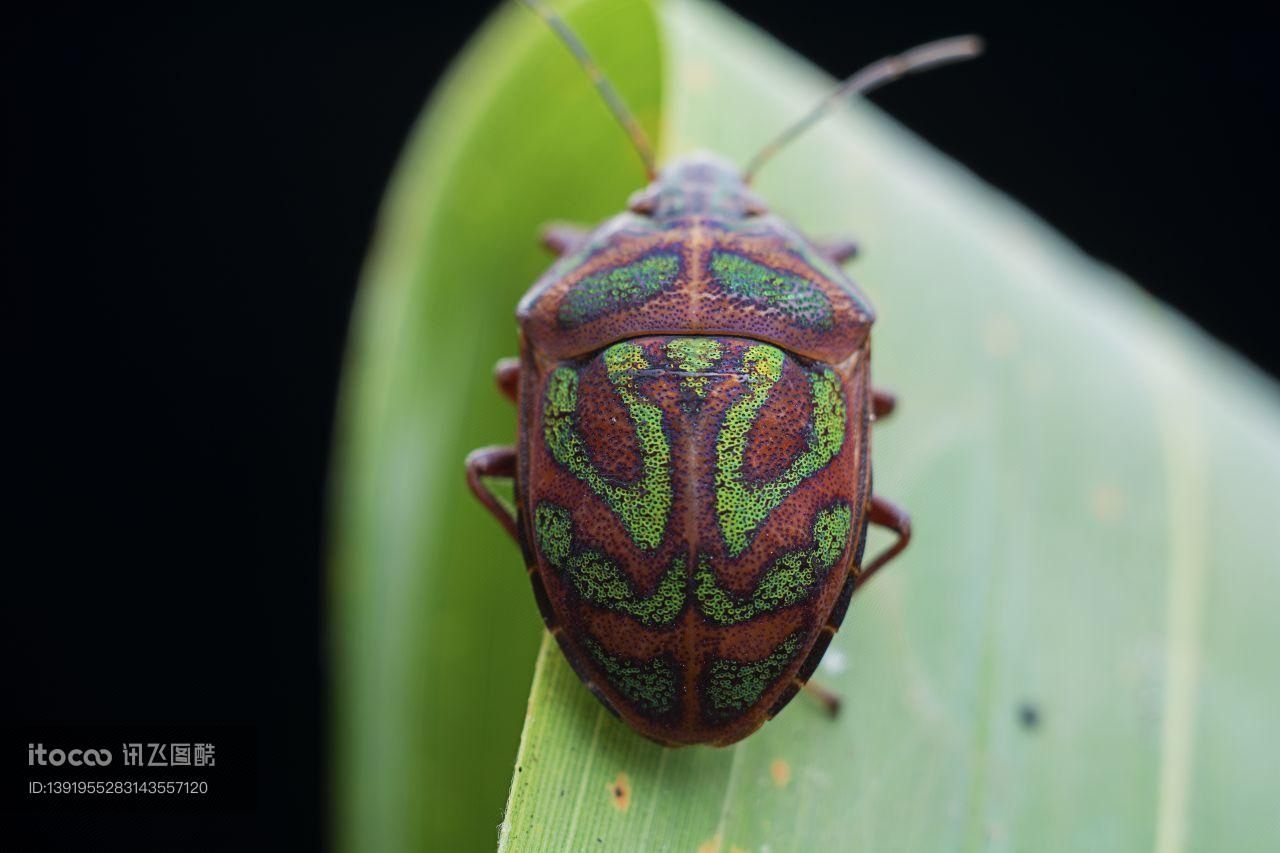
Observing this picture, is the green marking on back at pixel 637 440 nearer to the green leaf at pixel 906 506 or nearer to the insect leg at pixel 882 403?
the green leaf at pixel 906 506

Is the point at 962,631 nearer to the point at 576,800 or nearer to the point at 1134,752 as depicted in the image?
the point at 1134,752

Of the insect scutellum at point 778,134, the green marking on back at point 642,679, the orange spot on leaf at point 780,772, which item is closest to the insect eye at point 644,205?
the insect scutellum at point 778,134

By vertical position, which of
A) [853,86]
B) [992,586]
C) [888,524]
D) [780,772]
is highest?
[853,86]

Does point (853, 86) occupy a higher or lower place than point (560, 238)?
higher

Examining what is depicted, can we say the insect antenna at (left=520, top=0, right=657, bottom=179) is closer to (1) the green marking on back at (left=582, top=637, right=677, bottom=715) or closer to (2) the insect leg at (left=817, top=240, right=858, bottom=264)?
(2) the insect leg at (left=817, top=240, right=858, bottom=264)

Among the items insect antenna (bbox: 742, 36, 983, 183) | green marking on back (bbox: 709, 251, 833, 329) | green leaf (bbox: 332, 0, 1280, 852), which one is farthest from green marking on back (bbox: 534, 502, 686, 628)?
insect antenna (bbox: 742, 36, 983, 183)

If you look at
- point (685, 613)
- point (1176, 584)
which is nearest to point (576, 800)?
point (685, 613)

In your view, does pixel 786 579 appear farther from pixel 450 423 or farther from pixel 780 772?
pixel 450 423

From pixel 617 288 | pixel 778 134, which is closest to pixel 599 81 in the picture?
pixel 778 134
